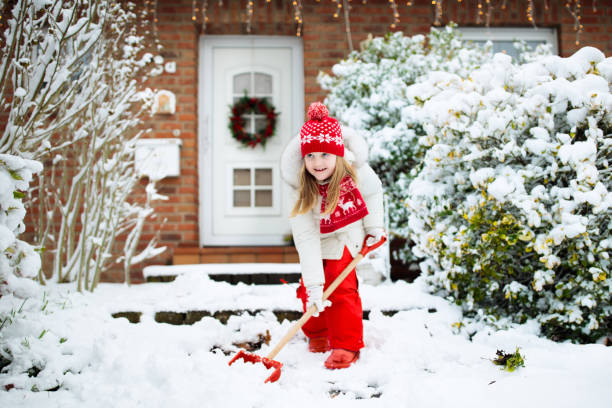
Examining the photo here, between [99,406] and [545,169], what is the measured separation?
2.53 metres

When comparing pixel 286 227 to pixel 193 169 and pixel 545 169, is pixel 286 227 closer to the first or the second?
pixel 193 169

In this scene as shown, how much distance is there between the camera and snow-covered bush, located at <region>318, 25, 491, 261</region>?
388 centimetres

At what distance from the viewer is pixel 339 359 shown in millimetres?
2223

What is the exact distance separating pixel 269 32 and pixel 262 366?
435 centimetres

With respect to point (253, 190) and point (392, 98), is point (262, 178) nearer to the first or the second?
point (253, 190)

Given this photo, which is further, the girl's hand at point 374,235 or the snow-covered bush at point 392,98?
the snow-covered bush at point 392,98

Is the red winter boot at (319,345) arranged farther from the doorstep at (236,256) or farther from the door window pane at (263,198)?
the door window pane at (263,198)

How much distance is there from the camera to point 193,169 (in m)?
5.09

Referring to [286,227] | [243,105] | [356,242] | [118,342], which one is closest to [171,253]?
[286,227]

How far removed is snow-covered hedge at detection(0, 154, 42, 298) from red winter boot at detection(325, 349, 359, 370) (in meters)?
1.41

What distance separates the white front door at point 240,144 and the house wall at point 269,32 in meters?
0.16

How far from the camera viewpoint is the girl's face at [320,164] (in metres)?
2.25

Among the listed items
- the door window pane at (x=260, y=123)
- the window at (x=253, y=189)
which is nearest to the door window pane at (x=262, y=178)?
the window at (x=253, y=189)

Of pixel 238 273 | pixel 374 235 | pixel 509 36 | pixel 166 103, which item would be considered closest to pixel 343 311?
pixel 374 235
